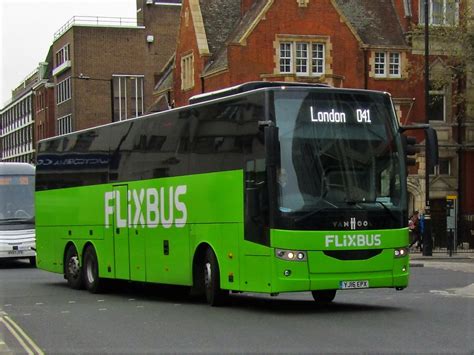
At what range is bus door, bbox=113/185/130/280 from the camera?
1880 centimetres

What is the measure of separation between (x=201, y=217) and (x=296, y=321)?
3.09m

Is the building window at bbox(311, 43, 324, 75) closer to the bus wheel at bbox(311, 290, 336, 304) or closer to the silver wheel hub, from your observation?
the silver wheel hub

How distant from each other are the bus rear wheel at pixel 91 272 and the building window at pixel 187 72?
111 ft

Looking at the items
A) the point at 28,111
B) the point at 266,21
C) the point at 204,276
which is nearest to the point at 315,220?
the point at 204,276

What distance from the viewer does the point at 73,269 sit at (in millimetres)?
21438

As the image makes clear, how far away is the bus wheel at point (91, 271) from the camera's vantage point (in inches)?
794

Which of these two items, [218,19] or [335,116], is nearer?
[335,116]

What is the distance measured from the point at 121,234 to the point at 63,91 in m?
72.7

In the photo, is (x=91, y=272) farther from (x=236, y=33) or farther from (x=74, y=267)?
(x=236, y=33)

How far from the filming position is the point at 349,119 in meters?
14.9

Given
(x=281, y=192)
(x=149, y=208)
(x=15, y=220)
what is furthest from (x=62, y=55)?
(x=281, y=192)

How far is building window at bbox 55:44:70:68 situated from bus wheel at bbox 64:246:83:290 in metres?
66.6

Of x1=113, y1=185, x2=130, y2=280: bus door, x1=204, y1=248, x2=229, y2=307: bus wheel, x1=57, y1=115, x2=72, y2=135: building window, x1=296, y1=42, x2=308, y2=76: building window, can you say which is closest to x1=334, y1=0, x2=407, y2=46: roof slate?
x1=296, y1=42, x2=308, y2=76: building window

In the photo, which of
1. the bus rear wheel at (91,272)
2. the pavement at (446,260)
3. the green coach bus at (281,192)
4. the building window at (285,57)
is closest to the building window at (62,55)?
the building window at (285,57)
